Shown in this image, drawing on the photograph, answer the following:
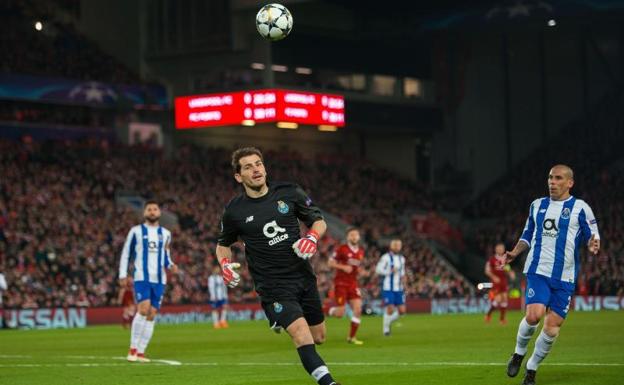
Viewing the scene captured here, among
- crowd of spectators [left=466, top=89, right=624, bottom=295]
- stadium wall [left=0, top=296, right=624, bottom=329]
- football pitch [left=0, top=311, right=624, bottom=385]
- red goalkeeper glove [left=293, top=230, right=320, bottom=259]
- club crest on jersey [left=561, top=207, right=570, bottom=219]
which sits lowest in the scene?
stadium wall [left=0, top=296, right=624, bottom=329]

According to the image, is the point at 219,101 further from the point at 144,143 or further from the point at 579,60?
the point at 579,60

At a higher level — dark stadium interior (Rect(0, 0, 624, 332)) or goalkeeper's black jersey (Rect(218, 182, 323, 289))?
dark stadium interior (Rect(0, 0, 624, 332))

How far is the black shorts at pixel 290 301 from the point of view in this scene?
12.2 meters

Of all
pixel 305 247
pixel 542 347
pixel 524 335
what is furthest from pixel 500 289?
pixel 305 247

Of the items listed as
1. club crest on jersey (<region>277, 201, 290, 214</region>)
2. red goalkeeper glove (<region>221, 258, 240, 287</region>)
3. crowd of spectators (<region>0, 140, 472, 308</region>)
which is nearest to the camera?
red goalkeeper glove (<region>221, 258, 240, 287</region>)

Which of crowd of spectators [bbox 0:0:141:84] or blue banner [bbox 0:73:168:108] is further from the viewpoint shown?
crowd of spectators [bbox 0:0:141:84]

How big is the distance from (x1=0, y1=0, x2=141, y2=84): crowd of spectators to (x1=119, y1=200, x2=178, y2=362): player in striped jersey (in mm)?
31473

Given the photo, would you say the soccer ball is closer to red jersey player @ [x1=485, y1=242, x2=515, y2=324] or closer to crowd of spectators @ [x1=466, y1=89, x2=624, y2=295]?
red jersey player @ [x1=485, y1=242, x2=515, y2=324]

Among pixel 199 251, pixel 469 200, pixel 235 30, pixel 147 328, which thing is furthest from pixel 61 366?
pixel 469 200

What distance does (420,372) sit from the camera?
54.3ft

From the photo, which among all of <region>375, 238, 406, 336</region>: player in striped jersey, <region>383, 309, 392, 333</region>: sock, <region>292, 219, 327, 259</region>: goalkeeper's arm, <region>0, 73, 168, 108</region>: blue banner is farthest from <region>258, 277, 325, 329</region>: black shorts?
<region>0, 73, 168, 108</region>: blue banner

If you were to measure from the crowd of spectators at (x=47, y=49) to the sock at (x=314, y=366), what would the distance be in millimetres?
40937

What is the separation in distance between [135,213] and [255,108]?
6928mm

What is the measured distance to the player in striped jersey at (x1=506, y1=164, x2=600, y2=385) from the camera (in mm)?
14125
